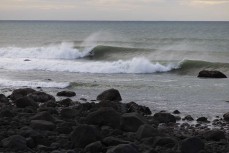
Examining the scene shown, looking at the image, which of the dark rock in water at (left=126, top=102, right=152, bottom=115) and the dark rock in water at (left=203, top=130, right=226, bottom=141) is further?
the dark rock in water at (left=126, top=102, right=152, bottom=115)

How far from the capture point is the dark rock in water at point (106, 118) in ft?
37.0

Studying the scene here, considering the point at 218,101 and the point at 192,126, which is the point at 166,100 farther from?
the point at 192,126

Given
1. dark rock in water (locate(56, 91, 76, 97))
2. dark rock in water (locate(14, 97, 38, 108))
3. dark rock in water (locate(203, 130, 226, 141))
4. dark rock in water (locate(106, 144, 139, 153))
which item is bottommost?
dark rock in water (locate(203, 130, 226, 141))

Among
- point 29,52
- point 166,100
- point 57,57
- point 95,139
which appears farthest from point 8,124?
point 29,52

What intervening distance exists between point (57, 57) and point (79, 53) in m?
1.95

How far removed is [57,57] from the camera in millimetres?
38406

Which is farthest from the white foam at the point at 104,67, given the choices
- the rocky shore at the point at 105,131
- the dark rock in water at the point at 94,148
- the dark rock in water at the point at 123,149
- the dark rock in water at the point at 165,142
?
the dark rock in water at the point at 123,149

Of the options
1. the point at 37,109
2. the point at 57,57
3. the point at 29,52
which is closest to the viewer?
the point at 37,109

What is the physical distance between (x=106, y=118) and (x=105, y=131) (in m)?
0.72

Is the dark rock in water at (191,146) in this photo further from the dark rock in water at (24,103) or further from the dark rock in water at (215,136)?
the dark rock in water at (24,103)

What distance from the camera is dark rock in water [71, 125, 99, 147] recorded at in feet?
31.7

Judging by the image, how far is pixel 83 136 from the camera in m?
9.70

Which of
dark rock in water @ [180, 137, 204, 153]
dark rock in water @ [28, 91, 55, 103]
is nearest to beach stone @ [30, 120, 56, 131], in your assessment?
dark rock in water @ [180, 137, 204, 153]

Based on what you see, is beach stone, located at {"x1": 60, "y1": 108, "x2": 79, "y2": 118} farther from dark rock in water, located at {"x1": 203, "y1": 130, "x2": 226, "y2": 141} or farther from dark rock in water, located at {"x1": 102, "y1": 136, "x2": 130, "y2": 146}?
dark rock in water, located at {"x1": 203, "y1": 130, "x2": 226, "y2": 141}
